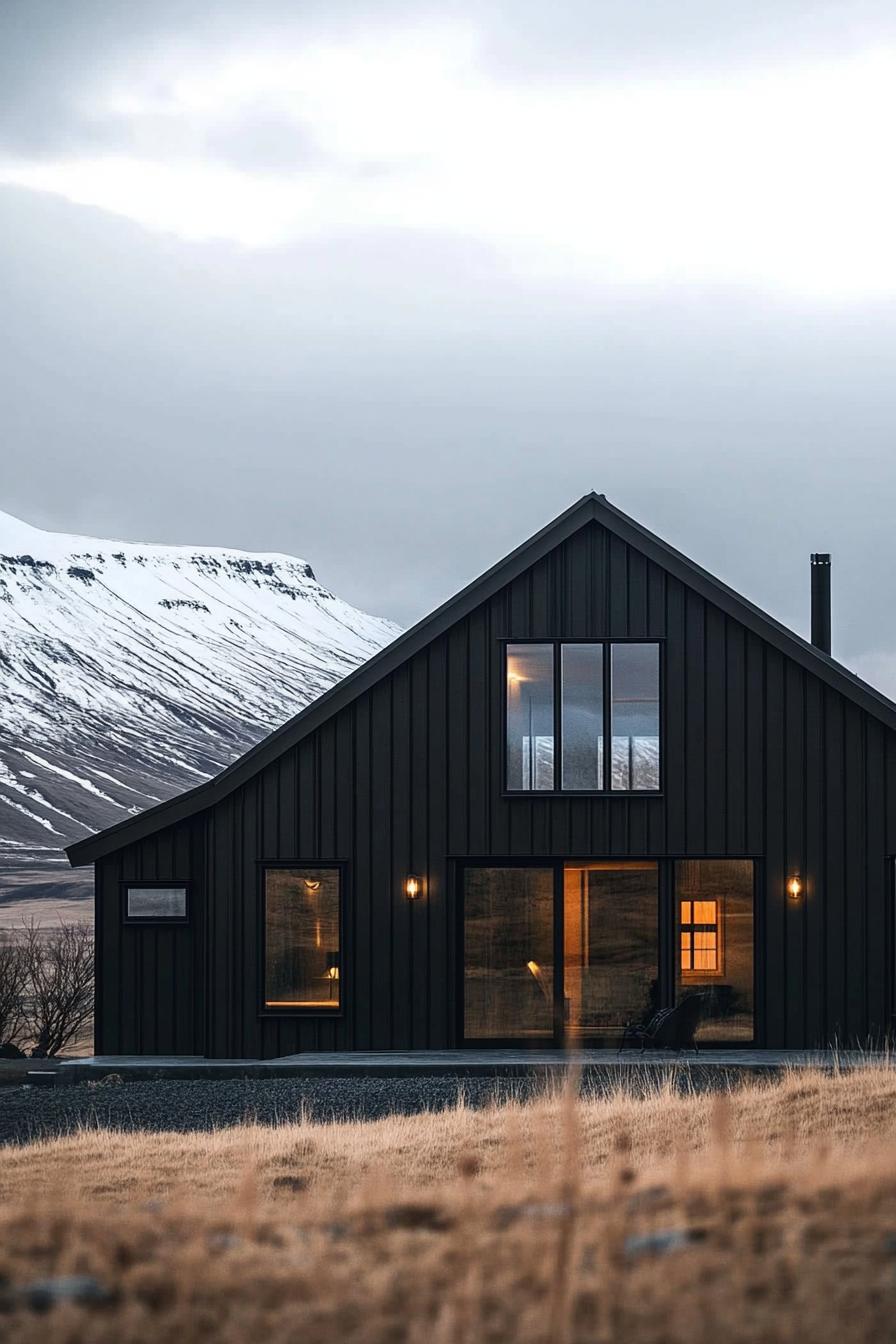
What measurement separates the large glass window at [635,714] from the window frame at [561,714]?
4 cm

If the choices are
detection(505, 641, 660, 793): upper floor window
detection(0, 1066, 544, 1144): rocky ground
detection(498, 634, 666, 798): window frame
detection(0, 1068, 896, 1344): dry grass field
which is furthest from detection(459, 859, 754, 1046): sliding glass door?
detection(0, 1068, 896, 1344): dry grass field

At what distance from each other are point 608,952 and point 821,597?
215 inches

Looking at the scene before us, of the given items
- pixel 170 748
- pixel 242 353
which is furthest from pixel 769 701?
pixel 170 748

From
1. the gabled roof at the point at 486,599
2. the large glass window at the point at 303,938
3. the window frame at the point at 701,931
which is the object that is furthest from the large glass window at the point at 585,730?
the large glass window at the point at 303,938

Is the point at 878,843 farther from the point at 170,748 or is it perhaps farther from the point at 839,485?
the point at 170,748

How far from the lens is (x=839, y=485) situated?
2103 inches

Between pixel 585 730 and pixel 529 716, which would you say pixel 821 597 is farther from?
pixel 529 716

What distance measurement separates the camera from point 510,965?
15.6 metres

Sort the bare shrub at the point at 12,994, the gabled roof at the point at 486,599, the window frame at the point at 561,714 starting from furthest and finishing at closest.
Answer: the bare shrub at the point at 12,994 < the window frame at the point at 561,714 < the gabled roof at the point at 486,599

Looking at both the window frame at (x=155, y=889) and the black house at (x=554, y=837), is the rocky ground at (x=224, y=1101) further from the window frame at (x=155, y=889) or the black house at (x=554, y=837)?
the window frame at (x=155, y=889)

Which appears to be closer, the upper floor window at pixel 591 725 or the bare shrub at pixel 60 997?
the upper floor window at pixel 591 725

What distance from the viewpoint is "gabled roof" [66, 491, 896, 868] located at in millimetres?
15555

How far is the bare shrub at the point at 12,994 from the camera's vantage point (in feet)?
69.0

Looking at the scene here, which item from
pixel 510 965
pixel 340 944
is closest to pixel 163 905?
pixel 340 944
